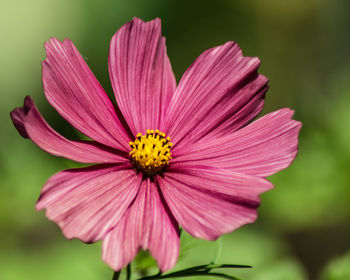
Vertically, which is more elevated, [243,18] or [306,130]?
[243,18]

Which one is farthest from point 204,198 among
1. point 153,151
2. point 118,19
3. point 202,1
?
point 202,1

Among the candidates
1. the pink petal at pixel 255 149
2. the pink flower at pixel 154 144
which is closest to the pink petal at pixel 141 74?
the pink flower at pixel 154 144

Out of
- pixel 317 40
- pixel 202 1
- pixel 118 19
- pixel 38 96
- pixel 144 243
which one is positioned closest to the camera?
pixel 144 243

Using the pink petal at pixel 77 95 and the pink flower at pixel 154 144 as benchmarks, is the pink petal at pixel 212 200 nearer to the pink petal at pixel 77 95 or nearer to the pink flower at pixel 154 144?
the pink flower at pixel 154 144

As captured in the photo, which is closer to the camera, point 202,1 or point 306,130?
point 306,130

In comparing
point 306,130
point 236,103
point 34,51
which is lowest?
point 306,130

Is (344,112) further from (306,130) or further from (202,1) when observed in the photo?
(202,1)
